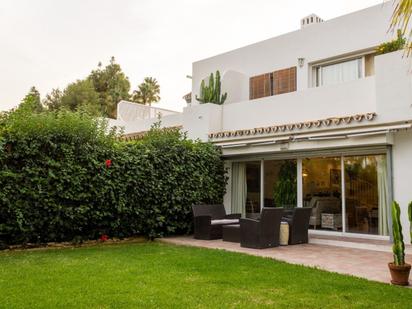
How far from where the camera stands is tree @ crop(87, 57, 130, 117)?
5441 centimetres

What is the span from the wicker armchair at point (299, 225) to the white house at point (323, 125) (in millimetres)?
1555

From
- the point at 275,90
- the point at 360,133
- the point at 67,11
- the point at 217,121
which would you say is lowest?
the point at 360,133

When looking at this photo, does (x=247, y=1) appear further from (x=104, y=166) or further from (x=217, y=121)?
(x=104, y=166)

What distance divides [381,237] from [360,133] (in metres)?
3.76

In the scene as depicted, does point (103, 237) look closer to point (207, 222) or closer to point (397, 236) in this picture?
point (207, 222)

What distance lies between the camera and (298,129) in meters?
15.2

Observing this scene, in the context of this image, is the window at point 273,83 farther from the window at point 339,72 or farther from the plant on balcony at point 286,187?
the plant on balcony at point 286,187

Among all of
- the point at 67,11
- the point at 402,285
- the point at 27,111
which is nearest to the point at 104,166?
the point at 27,111

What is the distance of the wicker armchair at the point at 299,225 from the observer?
13742 millimetres

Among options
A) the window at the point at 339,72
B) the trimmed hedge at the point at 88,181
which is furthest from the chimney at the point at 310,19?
the trimmed hedge at the point at 88,181

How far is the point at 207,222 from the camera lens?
48.9 feet

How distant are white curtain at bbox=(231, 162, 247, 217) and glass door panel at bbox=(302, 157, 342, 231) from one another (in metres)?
3.17

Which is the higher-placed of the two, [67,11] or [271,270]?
[67,11]

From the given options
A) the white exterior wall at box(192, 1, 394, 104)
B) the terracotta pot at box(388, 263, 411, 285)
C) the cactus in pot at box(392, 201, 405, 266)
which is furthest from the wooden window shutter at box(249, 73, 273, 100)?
the terracotta pot at box(388, 263, 411, 285)
